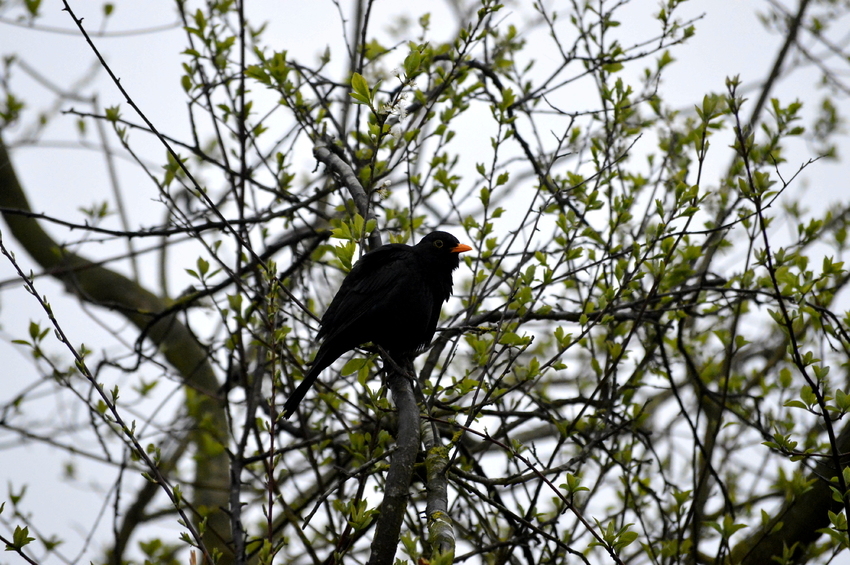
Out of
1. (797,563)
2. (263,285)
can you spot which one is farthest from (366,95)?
(797,563)

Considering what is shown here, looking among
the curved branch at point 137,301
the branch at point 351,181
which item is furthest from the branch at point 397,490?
the curved branch at point 137,301

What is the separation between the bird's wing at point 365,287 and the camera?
435 cm

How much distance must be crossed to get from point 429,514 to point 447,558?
0.46 meters

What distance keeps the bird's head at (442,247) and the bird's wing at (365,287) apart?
32 cm

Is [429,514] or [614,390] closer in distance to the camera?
[429,514]

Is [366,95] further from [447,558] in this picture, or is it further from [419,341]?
[447,558]

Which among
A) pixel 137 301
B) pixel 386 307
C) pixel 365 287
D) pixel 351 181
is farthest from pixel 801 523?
pixel 137 301

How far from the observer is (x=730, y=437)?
698 centimetres

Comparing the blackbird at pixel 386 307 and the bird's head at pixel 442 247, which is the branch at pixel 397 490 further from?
the bird's head at pixel 442 247

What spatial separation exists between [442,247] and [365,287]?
73 cm

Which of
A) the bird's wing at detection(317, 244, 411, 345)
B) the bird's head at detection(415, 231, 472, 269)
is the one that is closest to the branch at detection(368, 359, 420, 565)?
the bird's wing at detection(317, 244, 411, 345)

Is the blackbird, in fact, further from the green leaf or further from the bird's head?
the green leaf

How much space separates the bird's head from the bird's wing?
0.32 meters

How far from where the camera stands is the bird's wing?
14.3 feet
